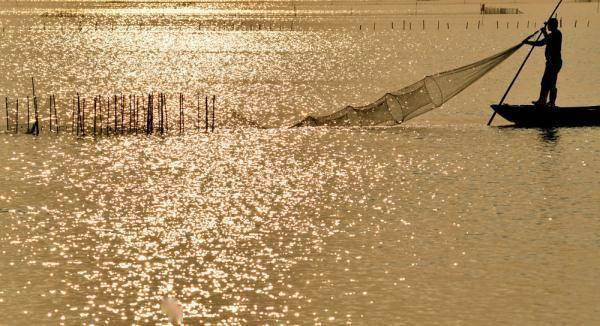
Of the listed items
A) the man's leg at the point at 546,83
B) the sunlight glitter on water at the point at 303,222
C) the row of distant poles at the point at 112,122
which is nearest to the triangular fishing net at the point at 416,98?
the sunlight glitter on water at the point at 303,222

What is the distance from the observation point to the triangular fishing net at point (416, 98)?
25781 mm

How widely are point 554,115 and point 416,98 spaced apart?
3.60m

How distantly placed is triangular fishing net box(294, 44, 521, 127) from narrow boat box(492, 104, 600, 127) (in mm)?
1405

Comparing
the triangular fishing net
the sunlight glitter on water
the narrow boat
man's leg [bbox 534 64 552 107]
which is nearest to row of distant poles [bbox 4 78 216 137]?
the sunlight glitter on water

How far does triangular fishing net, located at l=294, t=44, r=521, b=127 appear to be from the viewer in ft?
84.6

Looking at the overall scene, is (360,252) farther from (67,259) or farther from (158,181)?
(158,181)

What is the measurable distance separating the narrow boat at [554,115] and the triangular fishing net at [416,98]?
1.41 metres

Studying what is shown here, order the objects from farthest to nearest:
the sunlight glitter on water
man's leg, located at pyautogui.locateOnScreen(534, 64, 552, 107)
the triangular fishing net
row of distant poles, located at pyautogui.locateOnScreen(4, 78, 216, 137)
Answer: row of distant poles, located at pyautogui.locateOnScreen(4, 78, 216, 137) < man's leg, located at pyautogui.locateOnScreen(534, 64, 552, 107) < the triangular fishing net < the sunlight glitter on water

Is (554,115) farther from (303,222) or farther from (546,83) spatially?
(303,222)

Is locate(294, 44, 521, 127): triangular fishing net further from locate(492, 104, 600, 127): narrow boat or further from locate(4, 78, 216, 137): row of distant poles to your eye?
locate(4, 78, 216, 137): row of distant poles

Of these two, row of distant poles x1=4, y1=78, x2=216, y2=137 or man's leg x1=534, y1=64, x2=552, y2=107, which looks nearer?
man's leg x1=534, y1=64, x2=552, y2=107

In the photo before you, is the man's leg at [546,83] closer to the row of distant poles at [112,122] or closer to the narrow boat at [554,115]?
the narrow boat at [554,115]

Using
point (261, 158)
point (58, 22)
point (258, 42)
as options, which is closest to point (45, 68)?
point (258, 42)

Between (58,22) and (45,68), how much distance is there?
52.8 m
